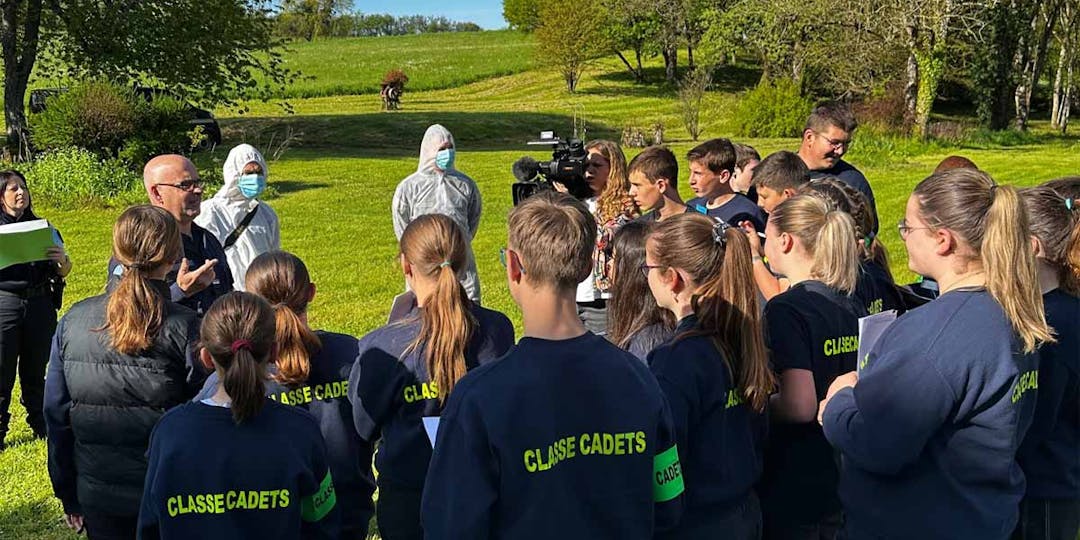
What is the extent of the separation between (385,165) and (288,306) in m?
19.6

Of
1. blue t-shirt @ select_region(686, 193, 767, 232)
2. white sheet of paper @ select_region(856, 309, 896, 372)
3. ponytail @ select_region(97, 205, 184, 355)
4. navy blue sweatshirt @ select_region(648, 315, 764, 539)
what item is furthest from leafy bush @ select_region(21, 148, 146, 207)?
white sheet of paper @ select_region(856, 309, 896, 372)

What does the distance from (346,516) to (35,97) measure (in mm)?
23952

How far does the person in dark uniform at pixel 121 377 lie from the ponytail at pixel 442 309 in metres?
1.00

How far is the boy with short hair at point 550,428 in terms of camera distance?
238 cm

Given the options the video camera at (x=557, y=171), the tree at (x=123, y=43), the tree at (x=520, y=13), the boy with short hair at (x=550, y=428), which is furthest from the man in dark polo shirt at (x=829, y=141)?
the tree at (x=520, y=13)

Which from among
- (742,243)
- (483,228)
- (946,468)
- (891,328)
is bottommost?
(483,228)

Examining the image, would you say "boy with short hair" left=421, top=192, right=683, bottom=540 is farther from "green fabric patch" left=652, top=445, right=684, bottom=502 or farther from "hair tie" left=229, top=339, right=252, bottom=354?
"hair tie" left=229, top=339, right=252, bottom=354

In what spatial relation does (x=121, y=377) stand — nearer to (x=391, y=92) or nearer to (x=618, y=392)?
(x=618, y=392)

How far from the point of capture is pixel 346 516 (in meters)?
3.76

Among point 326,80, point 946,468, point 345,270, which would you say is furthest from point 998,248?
point 326,80

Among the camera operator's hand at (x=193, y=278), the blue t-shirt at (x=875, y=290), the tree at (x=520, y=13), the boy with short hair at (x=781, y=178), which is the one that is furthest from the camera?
the tree at (x=520, y=13)

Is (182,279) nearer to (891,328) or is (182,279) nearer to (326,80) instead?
(891,328)

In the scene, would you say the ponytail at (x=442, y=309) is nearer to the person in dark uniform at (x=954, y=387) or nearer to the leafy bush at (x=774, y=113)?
the person in dark uniform at (x=954, y=387)

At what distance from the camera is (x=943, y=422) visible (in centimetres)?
278
